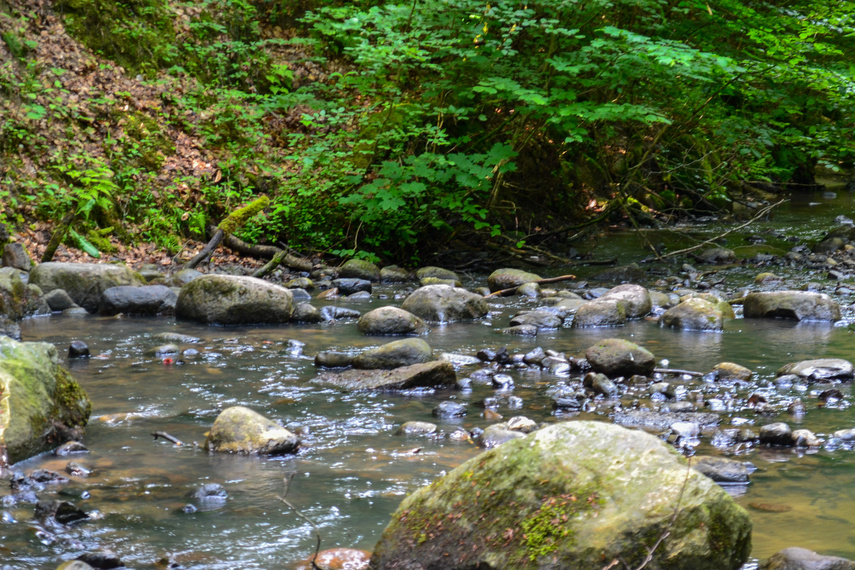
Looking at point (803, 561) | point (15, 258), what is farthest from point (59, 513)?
point (15, 258)

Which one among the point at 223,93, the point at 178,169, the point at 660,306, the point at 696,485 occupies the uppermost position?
the point at 223,93

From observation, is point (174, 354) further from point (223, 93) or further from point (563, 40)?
point (223, 93)

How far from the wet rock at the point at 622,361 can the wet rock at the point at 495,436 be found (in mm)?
1599

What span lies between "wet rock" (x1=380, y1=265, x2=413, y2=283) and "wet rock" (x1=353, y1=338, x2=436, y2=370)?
4653 mm

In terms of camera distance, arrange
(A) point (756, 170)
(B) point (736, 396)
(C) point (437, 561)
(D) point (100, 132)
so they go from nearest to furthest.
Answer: (C) point (437, 561) → (B) point (736, 396) → (D) point (100, 132) → (A) point (756, 170)

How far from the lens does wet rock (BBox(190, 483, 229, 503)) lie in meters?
3.14

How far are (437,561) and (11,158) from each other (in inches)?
381

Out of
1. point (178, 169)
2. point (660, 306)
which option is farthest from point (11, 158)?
point (660, 306)

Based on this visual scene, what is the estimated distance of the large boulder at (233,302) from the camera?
7391 mm

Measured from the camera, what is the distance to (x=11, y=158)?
10047 mm

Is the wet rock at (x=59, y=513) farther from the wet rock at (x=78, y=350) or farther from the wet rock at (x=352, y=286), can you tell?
the wet rock at (x=352, y=286)

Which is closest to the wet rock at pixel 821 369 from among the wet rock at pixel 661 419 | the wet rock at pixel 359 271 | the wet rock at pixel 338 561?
the wet rock at pixel 661 419

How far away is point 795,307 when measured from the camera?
774cm

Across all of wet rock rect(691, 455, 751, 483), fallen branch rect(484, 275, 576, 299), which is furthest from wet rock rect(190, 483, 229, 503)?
fallen branch rect(484, 275, 576, 299)
